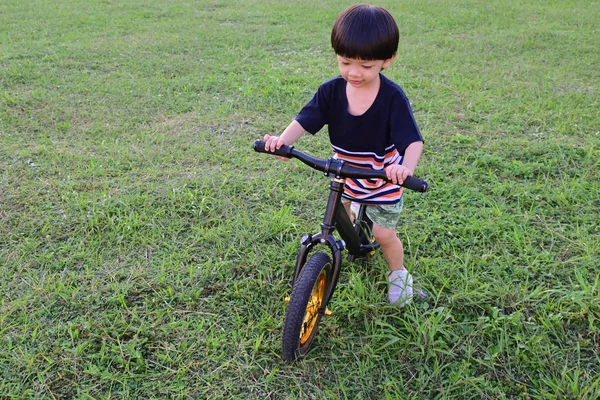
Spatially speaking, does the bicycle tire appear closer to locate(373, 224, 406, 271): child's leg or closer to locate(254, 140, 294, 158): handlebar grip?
locate(373, 224, 406, 271): child's leg

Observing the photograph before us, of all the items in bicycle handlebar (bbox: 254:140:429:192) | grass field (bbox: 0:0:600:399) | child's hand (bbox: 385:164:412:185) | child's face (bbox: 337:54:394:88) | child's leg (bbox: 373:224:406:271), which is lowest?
grass field (bbox: 0:0:600:399)

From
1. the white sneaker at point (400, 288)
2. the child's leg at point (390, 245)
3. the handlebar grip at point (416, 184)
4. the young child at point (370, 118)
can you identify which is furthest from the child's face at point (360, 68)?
the white sneaker at point (400, 288)

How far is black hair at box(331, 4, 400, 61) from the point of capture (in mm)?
1904

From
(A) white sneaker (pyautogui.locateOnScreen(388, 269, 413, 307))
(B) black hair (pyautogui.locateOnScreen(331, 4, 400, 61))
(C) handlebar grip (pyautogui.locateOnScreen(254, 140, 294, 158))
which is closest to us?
(B) black hair (pyautogui.locateOnScreen(331, 4, 400, 61))

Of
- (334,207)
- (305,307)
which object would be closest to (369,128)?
(334,207)

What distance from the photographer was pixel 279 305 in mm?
2684

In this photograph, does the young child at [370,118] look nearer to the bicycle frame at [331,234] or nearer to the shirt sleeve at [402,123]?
the shirt sleeve at [402,123]

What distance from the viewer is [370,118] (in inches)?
86.4

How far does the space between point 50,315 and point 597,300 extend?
2805 millimetres

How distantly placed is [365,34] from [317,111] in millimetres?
478

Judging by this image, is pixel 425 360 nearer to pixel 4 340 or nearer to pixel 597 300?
pixel 597 300

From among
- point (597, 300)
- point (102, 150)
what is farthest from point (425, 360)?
point (102, 150)

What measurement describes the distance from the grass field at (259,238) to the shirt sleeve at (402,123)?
931 millimetres

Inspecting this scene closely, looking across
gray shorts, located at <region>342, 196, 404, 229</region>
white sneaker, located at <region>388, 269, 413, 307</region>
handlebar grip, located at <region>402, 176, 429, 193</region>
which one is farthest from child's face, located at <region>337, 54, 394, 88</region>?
white sneaker, located at <region>388, 269, 413, 307</region>
